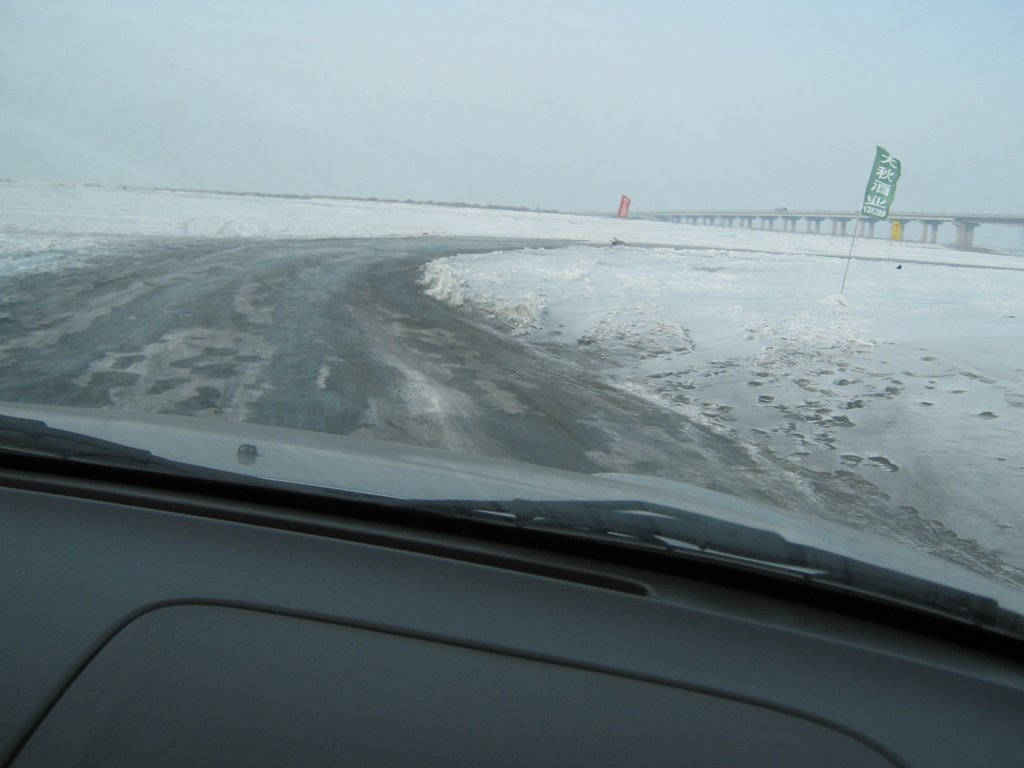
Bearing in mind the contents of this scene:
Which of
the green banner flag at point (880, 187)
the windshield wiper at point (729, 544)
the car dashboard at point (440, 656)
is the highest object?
the green banner flag at point (880, 187)

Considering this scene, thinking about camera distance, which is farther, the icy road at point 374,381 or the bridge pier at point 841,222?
the bridge pier at point 841,222

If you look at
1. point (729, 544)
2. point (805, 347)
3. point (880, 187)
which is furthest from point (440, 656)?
point (880, 187)

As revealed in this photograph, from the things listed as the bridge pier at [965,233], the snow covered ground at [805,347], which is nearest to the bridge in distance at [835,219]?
the bridge pier at [965,233]

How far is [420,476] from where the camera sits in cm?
285

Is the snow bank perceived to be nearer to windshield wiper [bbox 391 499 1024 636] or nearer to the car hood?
the car hood

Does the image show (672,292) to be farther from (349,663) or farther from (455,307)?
(349,663)

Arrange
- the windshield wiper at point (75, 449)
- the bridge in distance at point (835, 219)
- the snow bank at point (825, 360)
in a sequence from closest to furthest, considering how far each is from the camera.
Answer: the windshield wiper at point (75, 449)
the snow bank at point (825, 360)
the bridge in distance at point (835, 219)

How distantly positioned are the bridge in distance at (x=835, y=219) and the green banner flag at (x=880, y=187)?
12064 mm

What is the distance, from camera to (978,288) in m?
19.7

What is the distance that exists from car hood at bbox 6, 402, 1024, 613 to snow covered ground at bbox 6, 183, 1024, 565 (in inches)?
116

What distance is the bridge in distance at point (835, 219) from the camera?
5553 cm

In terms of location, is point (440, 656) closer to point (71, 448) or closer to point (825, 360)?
point (71, 448)

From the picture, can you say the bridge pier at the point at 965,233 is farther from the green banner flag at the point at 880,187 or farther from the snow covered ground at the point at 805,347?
the green banner flag at the point at 880,187

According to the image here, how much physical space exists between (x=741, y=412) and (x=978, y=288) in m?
14.6
